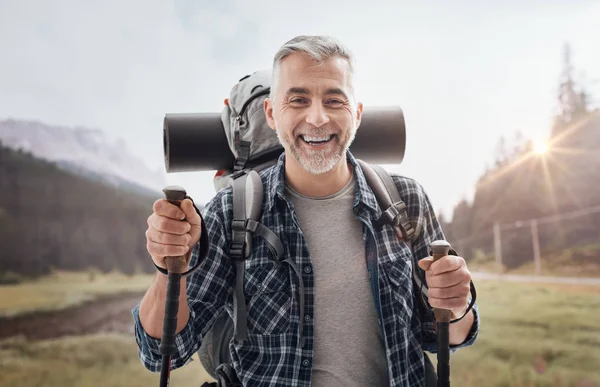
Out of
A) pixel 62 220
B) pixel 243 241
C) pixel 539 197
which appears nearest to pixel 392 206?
pixel 243 241

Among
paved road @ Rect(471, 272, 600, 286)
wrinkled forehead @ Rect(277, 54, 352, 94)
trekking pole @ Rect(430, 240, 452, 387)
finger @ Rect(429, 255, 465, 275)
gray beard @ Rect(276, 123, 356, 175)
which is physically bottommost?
paved road @ Rect(471, 272, 600, 286)

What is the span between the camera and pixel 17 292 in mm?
12016

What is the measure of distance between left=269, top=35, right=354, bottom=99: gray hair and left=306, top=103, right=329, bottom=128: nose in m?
0.15

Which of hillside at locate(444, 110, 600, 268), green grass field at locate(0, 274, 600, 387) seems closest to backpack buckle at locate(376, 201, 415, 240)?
green grass field at locate(0, 274, 600, 387)

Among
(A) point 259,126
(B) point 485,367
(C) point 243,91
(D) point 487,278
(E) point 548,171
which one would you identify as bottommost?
(B) point 485,367

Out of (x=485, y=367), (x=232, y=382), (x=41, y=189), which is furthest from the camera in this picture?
(x=41, y=189)

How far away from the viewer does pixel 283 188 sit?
5.18 feet

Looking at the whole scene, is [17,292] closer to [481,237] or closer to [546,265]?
[481,237]

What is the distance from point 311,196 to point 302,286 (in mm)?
354

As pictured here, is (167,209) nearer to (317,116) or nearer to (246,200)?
(246,200)

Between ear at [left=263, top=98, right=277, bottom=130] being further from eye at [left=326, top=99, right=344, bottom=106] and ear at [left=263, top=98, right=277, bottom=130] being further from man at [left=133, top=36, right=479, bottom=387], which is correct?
eye at [left=326, top=99, right=344, bottom=106]

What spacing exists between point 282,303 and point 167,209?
496 millimetres

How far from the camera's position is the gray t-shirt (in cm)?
138

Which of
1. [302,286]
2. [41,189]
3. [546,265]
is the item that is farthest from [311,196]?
[41,189]
